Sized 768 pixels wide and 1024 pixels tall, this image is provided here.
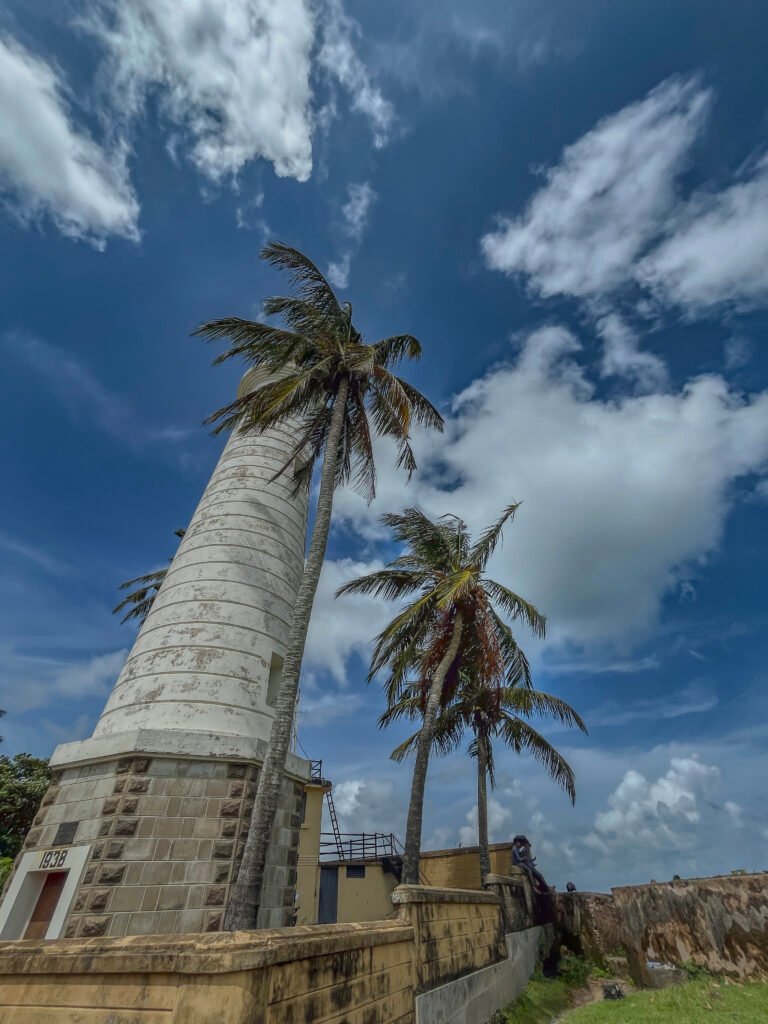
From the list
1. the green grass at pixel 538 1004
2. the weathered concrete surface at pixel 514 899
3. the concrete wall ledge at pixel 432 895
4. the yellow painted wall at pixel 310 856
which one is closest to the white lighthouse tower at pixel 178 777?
the concrete wall ledge at pixel 432 895

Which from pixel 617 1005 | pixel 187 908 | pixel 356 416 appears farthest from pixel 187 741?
pixel 617 1005

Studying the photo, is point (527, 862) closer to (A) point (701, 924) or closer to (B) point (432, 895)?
(A) point (701, 924)

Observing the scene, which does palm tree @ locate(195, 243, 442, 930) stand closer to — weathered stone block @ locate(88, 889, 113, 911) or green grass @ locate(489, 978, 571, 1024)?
weathered stone block @ locate(88, 889, 113, 911)

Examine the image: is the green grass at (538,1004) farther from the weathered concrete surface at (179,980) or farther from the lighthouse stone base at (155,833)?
the weathered concrete surface at (179,980)

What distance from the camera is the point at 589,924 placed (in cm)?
1396

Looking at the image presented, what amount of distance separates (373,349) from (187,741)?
8428 millimetres

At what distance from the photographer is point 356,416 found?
12055 mm

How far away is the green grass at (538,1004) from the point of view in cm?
902

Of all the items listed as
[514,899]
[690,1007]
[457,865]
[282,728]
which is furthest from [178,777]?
[457,865]

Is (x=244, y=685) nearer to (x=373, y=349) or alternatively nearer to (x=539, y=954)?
(x=373, y=349)

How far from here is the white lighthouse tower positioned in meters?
7.02

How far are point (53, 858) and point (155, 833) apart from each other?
1.65m

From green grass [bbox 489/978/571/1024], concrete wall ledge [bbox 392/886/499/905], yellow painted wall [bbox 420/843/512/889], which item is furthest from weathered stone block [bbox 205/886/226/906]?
yellow painted wall [bbox 420/843/512/889]

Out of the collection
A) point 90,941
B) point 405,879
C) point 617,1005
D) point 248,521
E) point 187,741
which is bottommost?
point 617,1005
